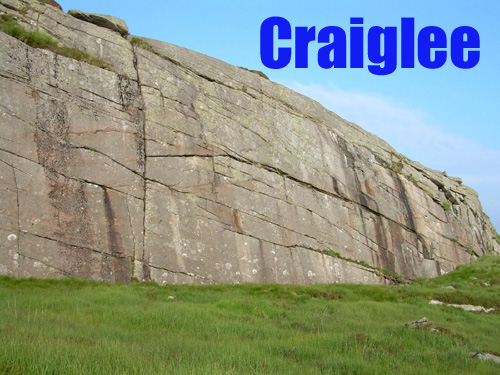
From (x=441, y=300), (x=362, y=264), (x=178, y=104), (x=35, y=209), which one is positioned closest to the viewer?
(x=35, y=209)

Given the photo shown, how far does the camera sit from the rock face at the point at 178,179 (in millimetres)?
19703

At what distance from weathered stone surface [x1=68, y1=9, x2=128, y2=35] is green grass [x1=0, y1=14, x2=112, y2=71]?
356 cm

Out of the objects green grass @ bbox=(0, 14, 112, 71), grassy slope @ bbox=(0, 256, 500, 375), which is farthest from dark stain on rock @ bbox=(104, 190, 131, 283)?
green grass @ bbox=(0, 14, 112, 71)

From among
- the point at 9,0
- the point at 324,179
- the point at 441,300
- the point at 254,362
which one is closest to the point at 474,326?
the point at 441,300

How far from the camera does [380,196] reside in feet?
111

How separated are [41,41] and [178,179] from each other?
8.94 metres

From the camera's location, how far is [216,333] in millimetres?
12195

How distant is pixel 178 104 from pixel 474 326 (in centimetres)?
1730

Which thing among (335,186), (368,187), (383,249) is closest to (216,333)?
(335,186)

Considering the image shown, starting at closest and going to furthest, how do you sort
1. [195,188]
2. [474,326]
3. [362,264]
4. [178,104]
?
1. [474,326]
2. [195,188]
3. [178,104]
4. [362,264]

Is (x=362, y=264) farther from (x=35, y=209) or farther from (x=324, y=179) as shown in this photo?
(x=35, y=209)

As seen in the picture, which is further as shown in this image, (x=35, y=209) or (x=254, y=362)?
(x=35, y=209)

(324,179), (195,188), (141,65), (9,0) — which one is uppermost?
(9,0)

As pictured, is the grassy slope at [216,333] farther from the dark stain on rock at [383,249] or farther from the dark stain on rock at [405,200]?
the dark stain on rock at [405,200]
